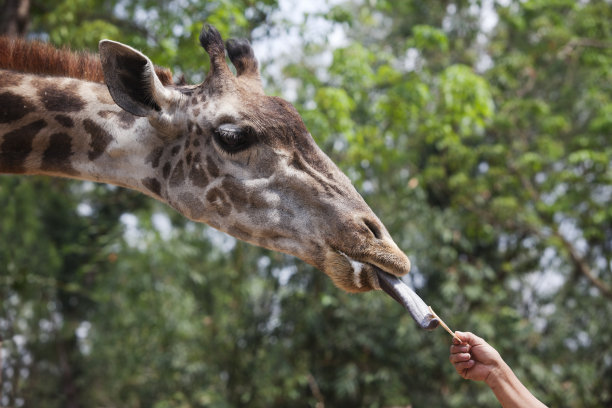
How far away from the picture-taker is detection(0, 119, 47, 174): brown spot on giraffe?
113 inches

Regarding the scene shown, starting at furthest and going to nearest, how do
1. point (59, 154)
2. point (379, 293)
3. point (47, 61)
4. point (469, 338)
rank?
point (379, 293)
point (47, 61)
point (59, 154)
point (469, 338)

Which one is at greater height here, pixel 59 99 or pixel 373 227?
pixel 373 227

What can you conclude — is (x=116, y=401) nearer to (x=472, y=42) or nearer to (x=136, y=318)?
(x=136, y=318)

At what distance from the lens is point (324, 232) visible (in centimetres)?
252

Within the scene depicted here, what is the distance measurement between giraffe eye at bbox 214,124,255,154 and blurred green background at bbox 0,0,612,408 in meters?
6.03

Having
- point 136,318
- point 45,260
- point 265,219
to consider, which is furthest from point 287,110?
point 136,318

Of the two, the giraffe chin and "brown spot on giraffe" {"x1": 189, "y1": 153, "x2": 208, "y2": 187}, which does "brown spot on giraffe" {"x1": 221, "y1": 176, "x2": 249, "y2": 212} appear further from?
the giraffe chin

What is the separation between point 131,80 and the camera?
276cm

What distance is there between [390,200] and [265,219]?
30.2ft

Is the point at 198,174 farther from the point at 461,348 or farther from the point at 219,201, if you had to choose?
the point at 461,348

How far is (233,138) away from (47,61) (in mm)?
1176

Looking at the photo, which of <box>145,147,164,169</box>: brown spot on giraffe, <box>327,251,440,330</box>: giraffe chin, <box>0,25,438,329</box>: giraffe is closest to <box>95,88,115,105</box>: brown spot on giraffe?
<box>0,25,438,329</box>: giraffe

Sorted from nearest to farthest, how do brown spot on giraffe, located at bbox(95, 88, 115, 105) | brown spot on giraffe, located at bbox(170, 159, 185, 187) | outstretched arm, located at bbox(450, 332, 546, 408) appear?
outstretched arm, located at bbox(450, 332, 546, 408) → brown spot on giraffe, located at bbox(170, 159, 185, 187) → brown spot on giraffe, located at bbox(95, 88, 115, 105)

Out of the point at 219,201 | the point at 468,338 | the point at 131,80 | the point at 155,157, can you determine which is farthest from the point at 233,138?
the point at 468,338
